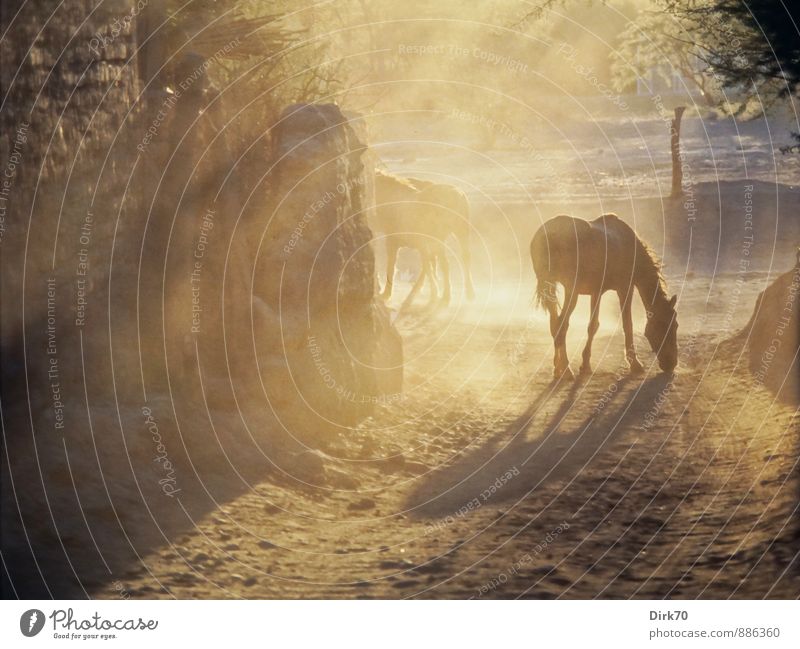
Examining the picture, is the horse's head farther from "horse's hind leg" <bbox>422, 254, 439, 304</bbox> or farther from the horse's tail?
the horse's tail

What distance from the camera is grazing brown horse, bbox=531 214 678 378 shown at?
1666 centimetres

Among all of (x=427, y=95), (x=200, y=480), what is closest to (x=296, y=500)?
(x=200, y=480)

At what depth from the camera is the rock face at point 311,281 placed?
533 inches

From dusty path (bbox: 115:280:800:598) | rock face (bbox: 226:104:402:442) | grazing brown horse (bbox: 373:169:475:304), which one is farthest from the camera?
grazing brown horse (bbox: 373:169:475:304)

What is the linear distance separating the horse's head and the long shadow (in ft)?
2.97

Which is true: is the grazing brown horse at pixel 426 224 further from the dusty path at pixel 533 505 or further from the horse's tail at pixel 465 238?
the dusty path at pixel 533 505

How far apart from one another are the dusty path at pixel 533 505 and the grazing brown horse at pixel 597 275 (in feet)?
1.83

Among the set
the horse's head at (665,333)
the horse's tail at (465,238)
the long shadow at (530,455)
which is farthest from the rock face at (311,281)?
the horse's tail at (465,238)

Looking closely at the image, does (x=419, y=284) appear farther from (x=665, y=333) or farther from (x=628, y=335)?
(x=665, y=333)

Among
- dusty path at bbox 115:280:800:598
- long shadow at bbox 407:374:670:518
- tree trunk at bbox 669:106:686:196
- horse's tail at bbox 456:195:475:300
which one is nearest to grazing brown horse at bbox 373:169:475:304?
horse's tail at bbox 456:195:475:300

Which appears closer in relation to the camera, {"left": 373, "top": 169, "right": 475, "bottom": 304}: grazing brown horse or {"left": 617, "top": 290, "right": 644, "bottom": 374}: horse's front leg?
{"left": 617, "top": 290, "right": 644, "bottom": 374}: horse's front leg

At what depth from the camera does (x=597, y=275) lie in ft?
55.8

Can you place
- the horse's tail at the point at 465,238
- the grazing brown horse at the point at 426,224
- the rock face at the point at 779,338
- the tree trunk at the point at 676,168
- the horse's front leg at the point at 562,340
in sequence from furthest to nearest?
the tree trunk at the point at 676,168 < the horse's tail at the point at 465,238 < the grazing brown horse at the point at 426,224 < the horse's front leg at the point at 562,340 < the rock face at the point at 779,338

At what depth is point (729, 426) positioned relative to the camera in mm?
13719
